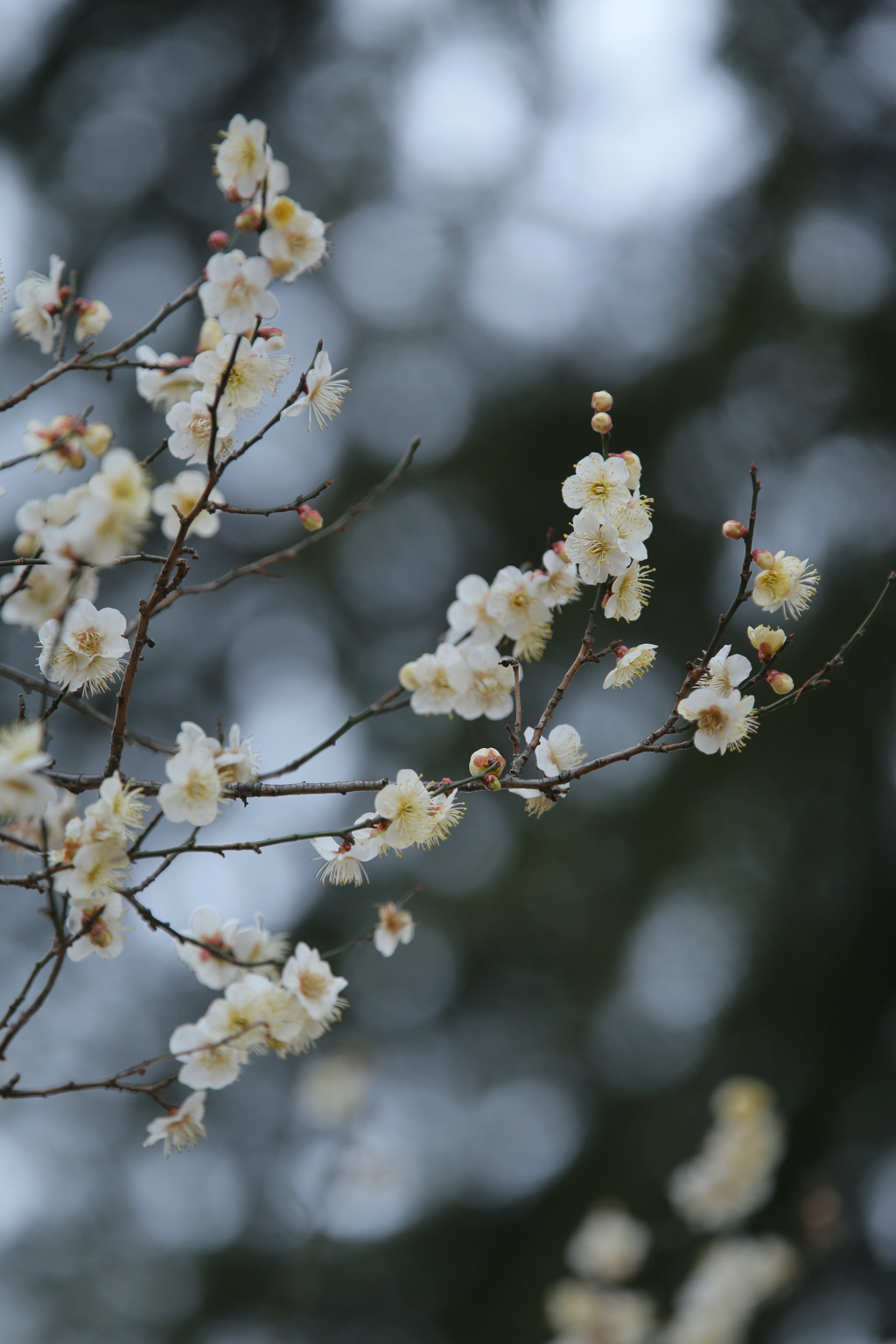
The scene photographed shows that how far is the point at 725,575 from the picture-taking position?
15.5 feet

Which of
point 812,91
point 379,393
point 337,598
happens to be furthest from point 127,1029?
point 812,91

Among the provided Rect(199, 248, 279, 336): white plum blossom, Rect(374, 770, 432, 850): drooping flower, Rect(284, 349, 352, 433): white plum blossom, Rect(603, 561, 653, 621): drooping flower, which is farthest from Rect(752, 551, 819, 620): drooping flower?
Rect(199, 248, 279, 336): white plum blossom

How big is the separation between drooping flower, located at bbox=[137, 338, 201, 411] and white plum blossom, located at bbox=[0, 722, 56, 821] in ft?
1.97

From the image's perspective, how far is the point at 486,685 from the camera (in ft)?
4.88

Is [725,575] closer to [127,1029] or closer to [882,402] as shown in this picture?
[882,402]

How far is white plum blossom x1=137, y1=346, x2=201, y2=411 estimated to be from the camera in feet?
4.77

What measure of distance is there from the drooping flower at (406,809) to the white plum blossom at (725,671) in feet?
1.47

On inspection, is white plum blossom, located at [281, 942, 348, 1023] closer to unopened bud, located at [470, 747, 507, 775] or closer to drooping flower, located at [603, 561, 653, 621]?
unopened bud, located at [470, 747, 507, 775]

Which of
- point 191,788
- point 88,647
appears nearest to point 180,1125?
point 191,788

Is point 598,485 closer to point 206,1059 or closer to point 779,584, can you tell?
point 779,584

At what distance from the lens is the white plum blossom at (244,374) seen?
1.43 metres

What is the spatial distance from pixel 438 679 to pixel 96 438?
56cm

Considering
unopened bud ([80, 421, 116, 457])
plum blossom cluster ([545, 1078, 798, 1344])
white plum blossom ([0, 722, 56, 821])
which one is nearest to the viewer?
white plum blossom ([0, 722, 56, 821])

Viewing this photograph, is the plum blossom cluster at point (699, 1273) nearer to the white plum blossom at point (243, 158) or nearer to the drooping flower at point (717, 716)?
the drooping flower at point (717, 716)
